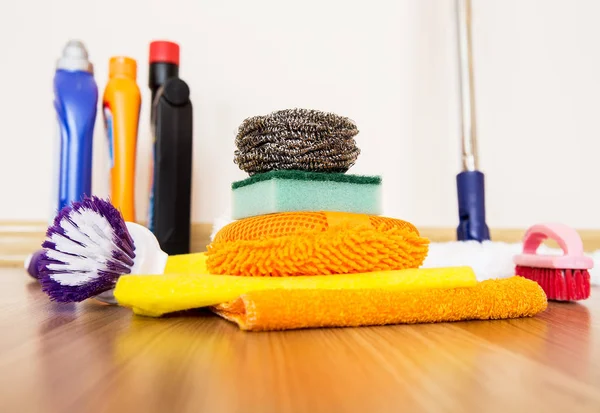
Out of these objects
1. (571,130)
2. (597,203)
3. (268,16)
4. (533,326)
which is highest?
(268,16)

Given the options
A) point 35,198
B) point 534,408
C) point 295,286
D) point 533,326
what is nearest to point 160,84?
point 35,198

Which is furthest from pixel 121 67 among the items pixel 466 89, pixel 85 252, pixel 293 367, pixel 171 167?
pixel 293 367

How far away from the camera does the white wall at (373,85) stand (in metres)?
1.00

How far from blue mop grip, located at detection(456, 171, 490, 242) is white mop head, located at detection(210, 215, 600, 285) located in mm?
82

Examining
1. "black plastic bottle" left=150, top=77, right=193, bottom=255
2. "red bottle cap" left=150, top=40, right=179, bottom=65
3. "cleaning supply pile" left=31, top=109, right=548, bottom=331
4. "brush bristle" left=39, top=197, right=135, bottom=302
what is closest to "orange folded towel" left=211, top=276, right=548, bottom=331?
"cleaning supply pile" left=31, top=109, right=548, bottom=331

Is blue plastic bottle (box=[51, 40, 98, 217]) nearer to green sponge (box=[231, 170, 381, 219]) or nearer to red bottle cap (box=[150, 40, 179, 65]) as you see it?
red bottle cap (box=[150, 40, 179, 65])

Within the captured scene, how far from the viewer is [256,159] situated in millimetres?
518

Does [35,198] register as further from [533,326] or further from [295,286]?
[533,326]

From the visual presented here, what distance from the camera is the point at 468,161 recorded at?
97 centimetres

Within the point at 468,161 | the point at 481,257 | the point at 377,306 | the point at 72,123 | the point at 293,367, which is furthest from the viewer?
the point at 468,161

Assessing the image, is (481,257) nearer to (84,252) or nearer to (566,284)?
(566,284)

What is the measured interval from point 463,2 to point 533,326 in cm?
79

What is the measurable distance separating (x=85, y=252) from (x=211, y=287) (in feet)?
0.41

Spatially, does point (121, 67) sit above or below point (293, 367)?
above
